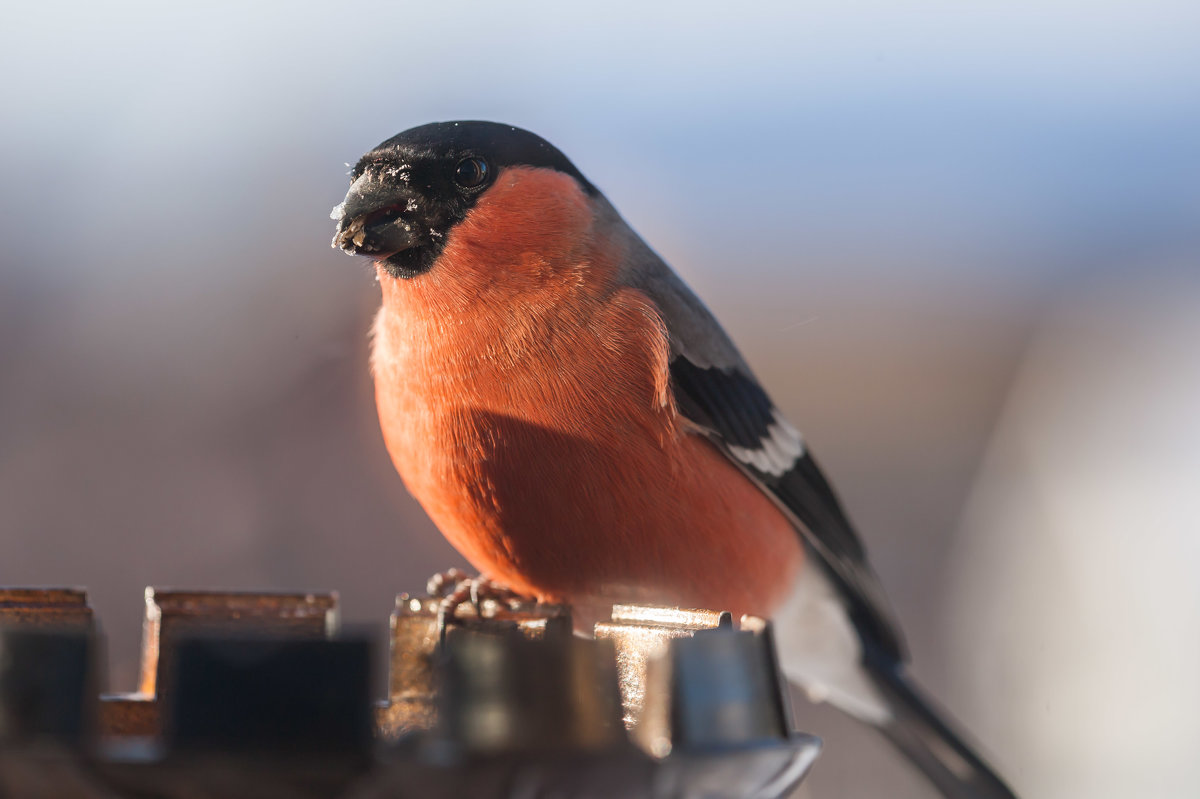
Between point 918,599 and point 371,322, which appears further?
point 918,599

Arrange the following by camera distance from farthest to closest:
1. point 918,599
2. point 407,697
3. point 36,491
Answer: point 918,599, point 36,491, point 407,697

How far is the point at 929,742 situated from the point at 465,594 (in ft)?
2.83

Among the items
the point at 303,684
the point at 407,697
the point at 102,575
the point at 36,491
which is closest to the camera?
the point at 303,684

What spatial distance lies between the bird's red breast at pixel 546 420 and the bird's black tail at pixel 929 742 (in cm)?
58

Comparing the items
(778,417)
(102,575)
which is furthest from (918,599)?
(102,575)

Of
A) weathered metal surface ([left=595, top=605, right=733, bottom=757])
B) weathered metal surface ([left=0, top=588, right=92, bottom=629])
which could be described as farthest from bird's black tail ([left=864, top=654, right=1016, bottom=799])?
weathered metal surface ([left=0, top=588, right=92, bottom=629])

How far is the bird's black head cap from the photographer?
3.83 feet

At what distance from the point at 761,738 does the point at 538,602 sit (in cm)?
70

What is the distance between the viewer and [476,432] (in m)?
1.19

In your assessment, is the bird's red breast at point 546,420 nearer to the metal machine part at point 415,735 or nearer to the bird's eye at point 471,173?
the bird's eye at point 471,173

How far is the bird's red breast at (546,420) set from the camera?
1179 millimetres

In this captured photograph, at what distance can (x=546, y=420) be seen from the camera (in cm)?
117

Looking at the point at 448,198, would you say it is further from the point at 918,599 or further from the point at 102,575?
the point at 918,599

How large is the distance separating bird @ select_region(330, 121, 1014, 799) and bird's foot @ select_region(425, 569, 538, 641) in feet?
0.06
